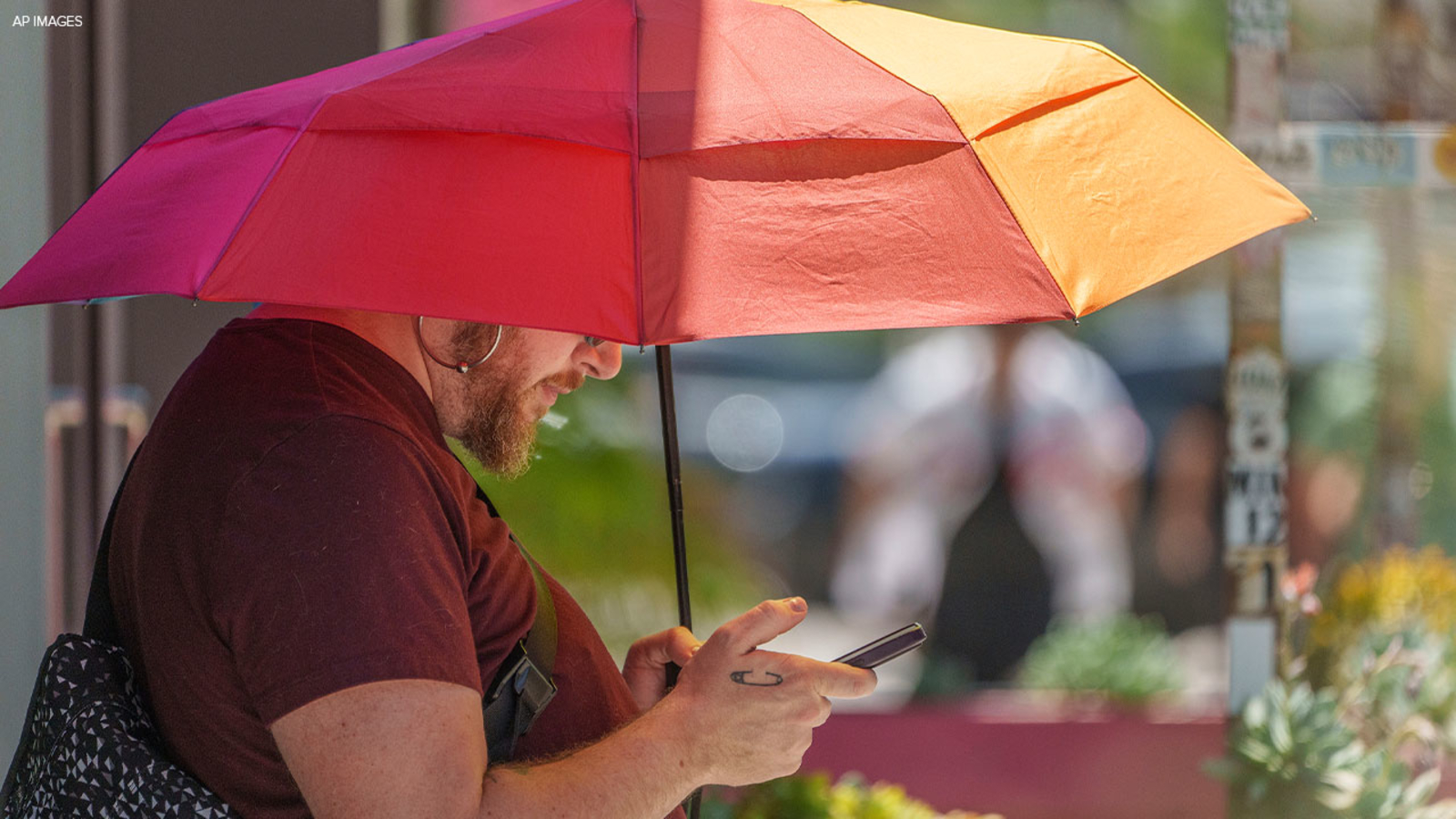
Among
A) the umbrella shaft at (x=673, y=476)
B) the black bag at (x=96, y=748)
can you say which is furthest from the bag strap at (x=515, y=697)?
the umbrella shaft at (x=673, y=476)

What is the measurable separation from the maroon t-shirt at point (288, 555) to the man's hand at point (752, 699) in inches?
7.1

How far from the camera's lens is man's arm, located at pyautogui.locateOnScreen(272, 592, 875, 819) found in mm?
1267

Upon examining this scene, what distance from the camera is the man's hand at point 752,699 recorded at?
1539 mm

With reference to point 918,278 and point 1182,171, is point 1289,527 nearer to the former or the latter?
point 1182,171

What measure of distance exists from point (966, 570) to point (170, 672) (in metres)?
4.42

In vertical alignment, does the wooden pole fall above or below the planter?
above

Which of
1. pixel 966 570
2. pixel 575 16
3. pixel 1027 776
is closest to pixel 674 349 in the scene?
pixel 966 570

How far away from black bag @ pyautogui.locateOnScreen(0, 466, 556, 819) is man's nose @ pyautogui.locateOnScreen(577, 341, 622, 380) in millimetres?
340

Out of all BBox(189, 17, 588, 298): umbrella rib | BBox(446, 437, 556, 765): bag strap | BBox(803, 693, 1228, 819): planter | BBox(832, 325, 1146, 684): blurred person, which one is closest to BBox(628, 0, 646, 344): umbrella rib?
BBox(189, 17, 588, 298): umbrella rib

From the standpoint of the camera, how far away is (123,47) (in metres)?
3.63

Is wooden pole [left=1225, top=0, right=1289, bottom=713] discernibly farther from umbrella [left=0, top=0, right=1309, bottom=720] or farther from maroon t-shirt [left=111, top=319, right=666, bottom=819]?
maroon t-shirt [left=111, top=319, right=666, bottom=819]

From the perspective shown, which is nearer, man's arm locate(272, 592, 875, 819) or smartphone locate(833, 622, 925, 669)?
man's arm locate(272, 592, 875, 819)

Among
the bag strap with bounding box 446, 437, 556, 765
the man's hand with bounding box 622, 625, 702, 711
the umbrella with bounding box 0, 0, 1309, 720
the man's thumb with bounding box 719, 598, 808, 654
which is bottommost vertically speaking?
the man's hand with bounding box 622, 625, 702, 711

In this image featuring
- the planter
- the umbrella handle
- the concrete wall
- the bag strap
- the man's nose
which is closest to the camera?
the bag strap
